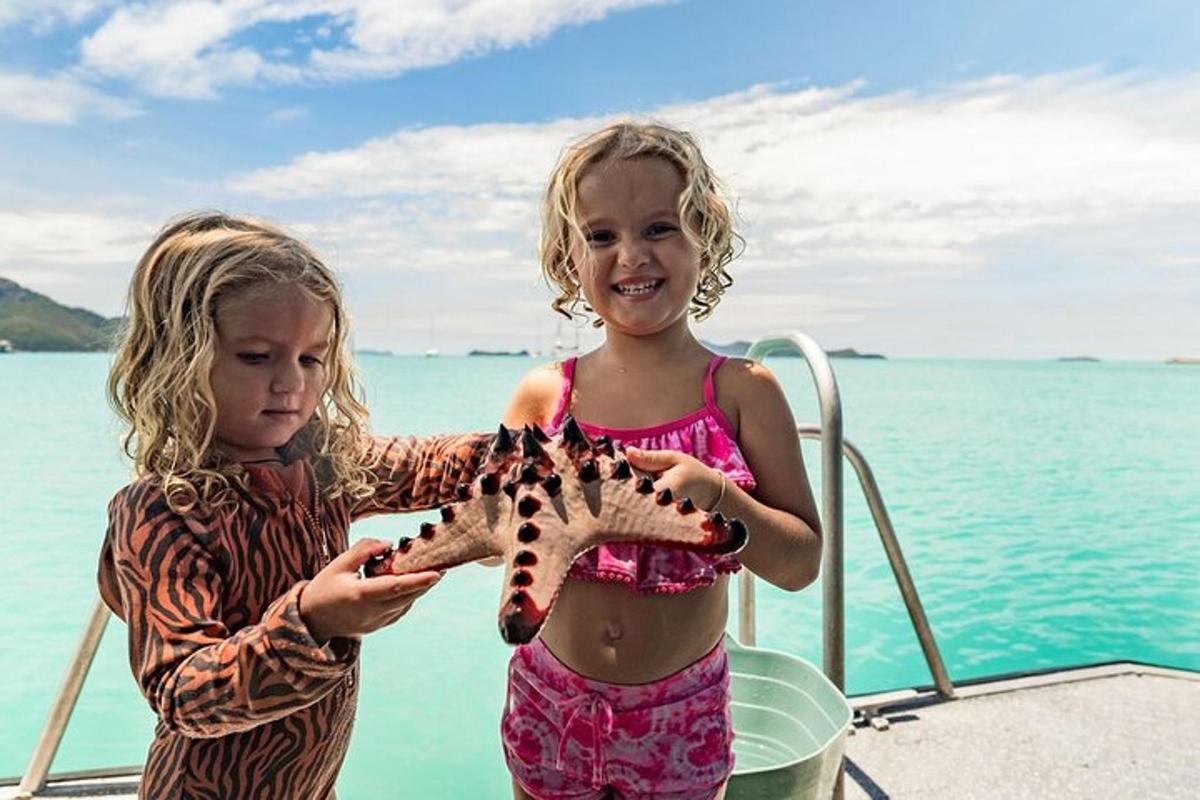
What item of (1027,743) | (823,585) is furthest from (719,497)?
(1027,743)

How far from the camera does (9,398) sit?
34812 millimetres

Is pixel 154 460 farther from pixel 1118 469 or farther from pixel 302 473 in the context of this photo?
pixel 1118 469

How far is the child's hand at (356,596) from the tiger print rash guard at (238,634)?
0.02 m

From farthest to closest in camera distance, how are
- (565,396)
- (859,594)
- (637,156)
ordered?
(859,594) → (565,396) → (637,156)

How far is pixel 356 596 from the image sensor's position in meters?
1.05

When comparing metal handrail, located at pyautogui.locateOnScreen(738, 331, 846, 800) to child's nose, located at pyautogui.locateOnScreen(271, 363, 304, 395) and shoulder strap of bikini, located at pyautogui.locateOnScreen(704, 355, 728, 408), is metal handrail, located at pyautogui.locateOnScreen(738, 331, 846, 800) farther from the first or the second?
child's nose, located at pyautogui.locateOnScreen(271, 363, 304, 395)

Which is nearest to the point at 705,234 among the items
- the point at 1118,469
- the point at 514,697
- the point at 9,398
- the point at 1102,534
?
the point at 514,697

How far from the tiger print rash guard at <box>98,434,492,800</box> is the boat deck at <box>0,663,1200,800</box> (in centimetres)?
191

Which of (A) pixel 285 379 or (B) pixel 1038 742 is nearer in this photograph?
(A) pixel 285 379

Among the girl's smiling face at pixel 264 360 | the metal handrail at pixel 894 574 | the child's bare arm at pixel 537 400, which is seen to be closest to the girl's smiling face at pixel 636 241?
the child's bare arm at pixel 537 400

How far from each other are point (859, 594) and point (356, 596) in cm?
1036

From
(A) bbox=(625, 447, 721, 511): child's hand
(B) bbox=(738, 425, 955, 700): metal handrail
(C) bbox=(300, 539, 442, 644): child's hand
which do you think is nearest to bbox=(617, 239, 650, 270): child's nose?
(A) bbox=(625, 447, 721, 511): child's hand

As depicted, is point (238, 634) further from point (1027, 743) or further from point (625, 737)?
point (1027, 743)

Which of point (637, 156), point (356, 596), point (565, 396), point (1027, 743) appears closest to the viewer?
point (356, 596)
